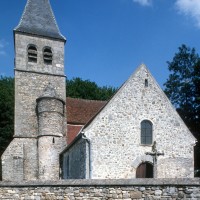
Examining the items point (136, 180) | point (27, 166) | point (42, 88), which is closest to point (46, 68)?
point (42, 88)

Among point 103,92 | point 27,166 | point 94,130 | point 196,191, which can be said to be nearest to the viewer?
point 196,191

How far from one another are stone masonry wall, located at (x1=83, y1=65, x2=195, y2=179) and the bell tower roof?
10131 mm

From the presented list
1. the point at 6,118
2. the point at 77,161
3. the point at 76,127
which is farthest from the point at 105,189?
the point at 6,118

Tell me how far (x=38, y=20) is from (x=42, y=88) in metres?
5.67

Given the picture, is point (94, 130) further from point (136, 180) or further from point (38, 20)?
point (38, 20)

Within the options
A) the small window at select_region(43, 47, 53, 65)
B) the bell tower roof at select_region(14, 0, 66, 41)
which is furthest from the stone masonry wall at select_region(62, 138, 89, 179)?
the bell tower roof at select_region(14, 0, 66, 41)

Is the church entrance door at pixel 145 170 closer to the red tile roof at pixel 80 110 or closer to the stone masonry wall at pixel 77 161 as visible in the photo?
the stone masonry wall at pixel 77 161

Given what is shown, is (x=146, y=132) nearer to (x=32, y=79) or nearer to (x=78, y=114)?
(x=78, y=114)

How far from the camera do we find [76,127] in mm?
23438

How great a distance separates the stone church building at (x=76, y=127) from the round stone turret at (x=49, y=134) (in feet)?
0.20

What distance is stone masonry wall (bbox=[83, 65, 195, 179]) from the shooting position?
53.0ft

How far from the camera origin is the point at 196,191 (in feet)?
25.6

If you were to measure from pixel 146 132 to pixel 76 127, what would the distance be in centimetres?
751

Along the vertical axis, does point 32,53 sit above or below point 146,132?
above
